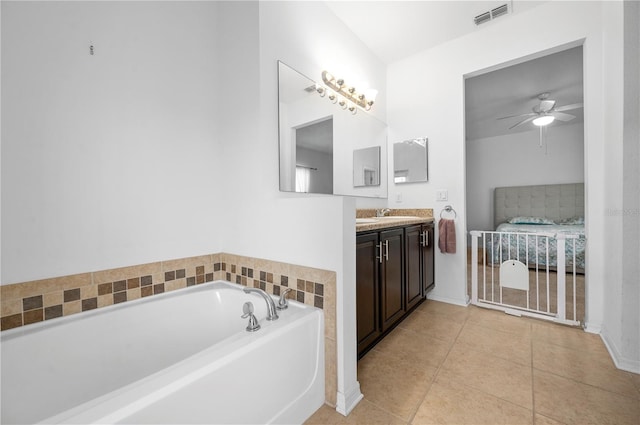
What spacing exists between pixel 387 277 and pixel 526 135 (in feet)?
18.3

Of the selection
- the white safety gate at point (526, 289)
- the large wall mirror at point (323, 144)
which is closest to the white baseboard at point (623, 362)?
the white safety gate at point (526, 289)

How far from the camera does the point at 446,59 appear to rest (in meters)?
2.74

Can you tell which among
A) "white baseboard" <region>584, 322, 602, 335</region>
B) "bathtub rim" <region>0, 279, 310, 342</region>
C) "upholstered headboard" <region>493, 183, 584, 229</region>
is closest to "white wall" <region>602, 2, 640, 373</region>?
"white baseboard" <region>584, 322, 602, 335</region>

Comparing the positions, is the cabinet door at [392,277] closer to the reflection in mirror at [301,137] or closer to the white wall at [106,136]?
the reflection in mirror at [301,137]

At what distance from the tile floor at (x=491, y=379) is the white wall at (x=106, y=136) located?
1.38m

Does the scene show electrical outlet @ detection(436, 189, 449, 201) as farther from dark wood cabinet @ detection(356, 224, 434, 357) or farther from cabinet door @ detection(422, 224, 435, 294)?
dark wood cabinet @ detection(356, 224, 434, 357)

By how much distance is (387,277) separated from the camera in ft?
6.15

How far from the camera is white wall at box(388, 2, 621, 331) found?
2.03 meters

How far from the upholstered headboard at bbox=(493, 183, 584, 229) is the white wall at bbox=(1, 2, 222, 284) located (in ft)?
19.1

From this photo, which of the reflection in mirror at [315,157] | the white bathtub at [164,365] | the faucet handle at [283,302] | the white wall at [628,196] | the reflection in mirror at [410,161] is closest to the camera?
the white bathtub at [164,365]

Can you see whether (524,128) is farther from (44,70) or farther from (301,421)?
(44,70)

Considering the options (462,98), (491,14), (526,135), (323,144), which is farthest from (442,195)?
(526,135)

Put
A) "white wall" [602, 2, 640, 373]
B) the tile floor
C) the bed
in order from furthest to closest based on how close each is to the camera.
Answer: the bed
"white wall" [602, 2, 640, 373]
the tile floor

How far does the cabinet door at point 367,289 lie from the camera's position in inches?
62.0
